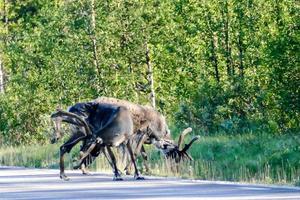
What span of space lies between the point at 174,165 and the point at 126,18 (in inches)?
788

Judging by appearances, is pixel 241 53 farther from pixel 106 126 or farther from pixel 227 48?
pixel 106 126

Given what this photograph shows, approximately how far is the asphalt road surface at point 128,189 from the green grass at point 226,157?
9.27 feet

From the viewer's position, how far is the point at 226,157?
31594 millimetres

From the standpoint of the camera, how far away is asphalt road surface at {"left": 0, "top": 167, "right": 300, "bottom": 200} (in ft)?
53.1

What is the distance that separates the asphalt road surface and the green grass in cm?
282

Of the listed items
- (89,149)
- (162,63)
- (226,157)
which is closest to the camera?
(89,149)

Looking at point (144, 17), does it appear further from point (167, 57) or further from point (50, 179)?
point (50, 179)

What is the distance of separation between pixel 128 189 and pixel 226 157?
13.2 metres

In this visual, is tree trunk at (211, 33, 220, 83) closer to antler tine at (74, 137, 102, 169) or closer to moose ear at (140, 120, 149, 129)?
moose ear at (140, 120, 149, 129)

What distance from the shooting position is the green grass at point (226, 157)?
85.4ft

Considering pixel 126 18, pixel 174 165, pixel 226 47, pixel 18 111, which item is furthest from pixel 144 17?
pixel 174 165

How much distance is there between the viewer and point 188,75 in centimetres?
4509

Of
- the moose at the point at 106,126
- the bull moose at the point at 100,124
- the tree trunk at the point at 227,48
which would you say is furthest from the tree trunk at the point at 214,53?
the bull moose at the point at 100,124

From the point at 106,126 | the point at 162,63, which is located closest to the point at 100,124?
the point at 106,126
